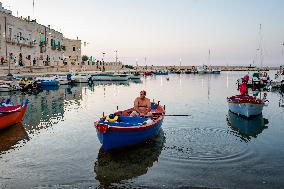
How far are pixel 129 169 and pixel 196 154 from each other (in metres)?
3.18

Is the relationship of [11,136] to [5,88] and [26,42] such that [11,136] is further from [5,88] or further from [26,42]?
[26,42]

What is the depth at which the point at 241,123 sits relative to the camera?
19250mm

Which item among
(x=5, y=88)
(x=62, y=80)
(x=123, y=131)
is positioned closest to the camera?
(x=123, y=131)

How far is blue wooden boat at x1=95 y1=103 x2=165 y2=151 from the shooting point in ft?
36.9

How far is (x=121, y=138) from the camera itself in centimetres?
1162

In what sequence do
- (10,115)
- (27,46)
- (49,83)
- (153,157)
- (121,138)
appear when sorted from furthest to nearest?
1. (27,46)
2. (49,83)
3. (10,115)
4. (153,157)
5. (121,138)

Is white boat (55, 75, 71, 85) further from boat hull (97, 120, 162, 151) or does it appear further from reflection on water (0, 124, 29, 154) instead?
boat hull (97, 120, 162, 151)

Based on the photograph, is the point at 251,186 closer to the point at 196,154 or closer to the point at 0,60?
the point at 196,154

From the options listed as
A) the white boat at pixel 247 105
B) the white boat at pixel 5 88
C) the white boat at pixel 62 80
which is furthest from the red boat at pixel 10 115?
the white boat at pixel 62 80

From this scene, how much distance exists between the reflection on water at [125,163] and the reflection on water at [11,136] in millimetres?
4190

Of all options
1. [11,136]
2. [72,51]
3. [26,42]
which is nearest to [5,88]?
Result: [11,136]

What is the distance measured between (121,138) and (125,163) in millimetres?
1057

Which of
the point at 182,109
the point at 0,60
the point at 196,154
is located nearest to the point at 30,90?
the point at 0,60

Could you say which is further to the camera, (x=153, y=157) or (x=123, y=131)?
(x=153, y=157)
